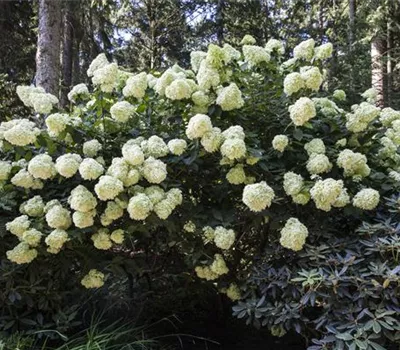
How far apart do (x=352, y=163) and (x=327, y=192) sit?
0.30m

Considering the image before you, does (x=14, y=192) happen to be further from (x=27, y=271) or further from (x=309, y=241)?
(x=309, y=241)

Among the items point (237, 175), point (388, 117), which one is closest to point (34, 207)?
point (237, 175)

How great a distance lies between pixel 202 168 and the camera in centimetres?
280

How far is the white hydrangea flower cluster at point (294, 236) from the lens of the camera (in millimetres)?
2340

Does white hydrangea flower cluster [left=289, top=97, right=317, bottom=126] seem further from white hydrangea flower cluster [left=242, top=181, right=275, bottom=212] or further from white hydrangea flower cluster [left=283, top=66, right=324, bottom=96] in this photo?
white hydrangea flower cluster [left=242, top=181, right=275, bottom=212]

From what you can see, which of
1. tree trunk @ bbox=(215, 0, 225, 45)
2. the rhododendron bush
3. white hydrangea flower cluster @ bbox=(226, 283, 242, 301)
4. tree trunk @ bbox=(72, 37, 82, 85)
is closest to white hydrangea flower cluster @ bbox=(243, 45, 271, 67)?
the rhododendron bush

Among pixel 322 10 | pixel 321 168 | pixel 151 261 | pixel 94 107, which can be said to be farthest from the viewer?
pixel 322 10

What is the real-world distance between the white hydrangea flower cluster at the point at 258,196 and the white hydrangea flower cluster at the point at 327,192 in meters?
0.24

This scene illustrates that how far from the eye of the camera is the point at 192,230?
8.62 ft

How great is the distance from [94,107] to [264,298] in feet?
5.25

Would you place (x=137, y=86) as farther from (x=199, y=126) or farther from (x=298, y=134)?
(x=298, y=134)

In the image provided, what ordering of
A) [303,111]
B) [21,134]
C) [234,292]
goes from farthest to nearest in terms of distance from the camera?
[234,292], [21,134], [303,111]

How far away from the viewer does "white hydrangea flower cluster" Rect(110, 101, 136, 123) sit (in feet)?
8.66

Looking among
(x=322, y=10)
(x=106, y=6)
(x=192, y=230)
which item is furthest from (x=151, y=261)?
(x=322, y=10)
